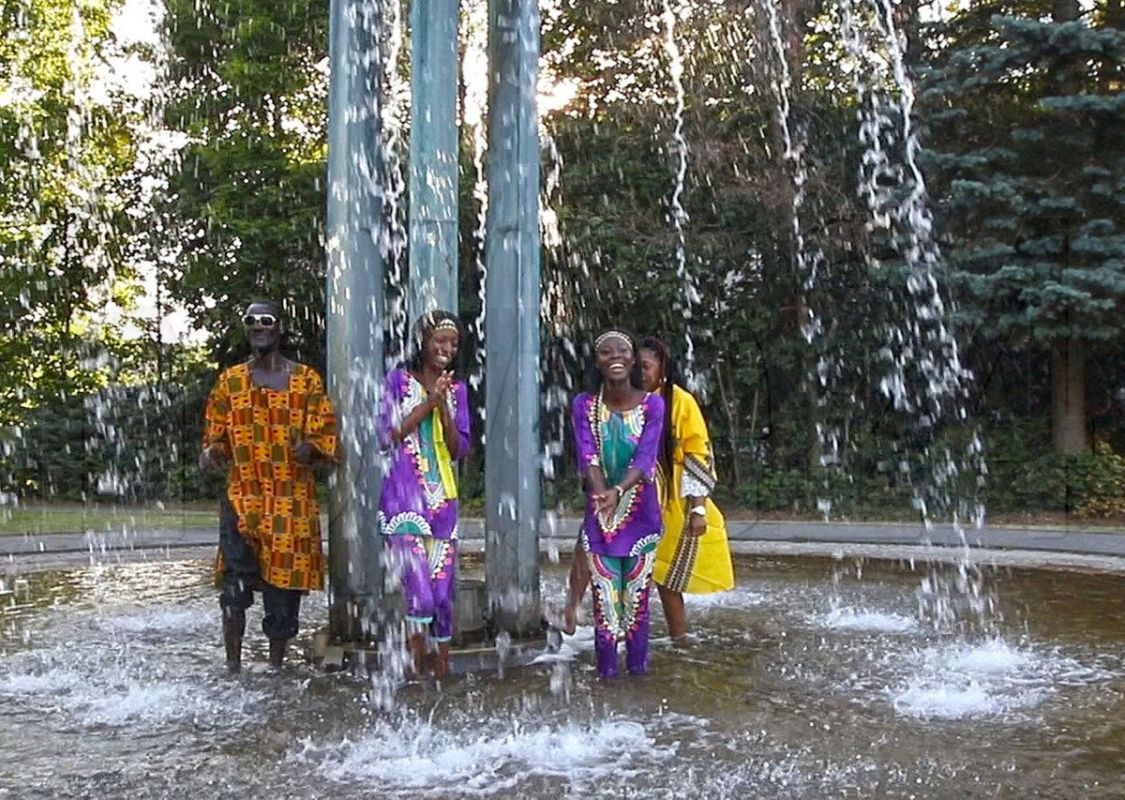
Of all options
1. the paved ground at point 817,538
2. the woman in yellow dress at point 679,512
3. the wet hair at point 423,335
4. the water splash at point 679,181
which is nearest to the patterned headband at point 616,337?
the woman in yellow dress at point 679,512

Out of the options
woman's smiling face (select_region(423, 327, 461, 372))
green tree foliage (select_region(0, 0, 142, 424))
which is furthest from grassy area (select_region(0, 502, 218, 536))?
woman's smiling face (select_region(423, 327, 461, 372))

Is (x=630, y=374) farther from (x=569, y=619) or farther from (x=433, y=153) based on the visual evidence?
(x=433, y=153)

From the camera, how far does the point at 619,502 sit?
5.80 m

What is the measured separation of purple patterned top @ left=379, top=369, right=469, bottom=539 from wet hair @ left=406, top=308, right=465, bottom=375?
0.25 ft

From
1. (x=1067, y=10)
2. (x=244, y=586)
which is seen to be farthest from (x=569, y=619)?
(x=1067, y=10)

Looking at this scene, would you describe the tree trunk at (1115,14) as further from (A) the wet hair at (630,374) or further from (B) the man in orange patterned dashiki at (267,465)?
(B) the man in orange patterned dashiki at (267,465)

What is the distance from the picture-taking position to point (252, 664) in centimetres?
624

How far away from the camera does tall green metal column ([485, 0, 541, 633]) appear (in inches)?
246

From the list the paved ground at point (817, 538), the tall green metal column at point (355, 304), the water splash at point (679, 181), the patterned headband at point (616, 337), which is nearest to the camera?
the patterned headband at point (616, 337)

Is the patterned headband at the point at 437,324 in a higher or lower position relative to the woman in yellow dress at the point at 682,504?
higher

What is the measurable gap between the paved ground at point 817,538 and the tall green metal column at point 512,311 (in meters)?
6.89

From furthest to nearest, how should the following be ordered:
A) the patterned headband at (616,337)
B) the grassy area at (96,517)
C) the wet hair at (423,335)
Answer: the grassy area at (96,517) < the patterned headband at (616,337) < the wet hair at (423,335)

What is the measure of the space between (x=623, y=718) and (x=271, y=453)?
2.10 meters

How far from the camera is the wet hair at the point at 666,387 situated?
6.32 metres
